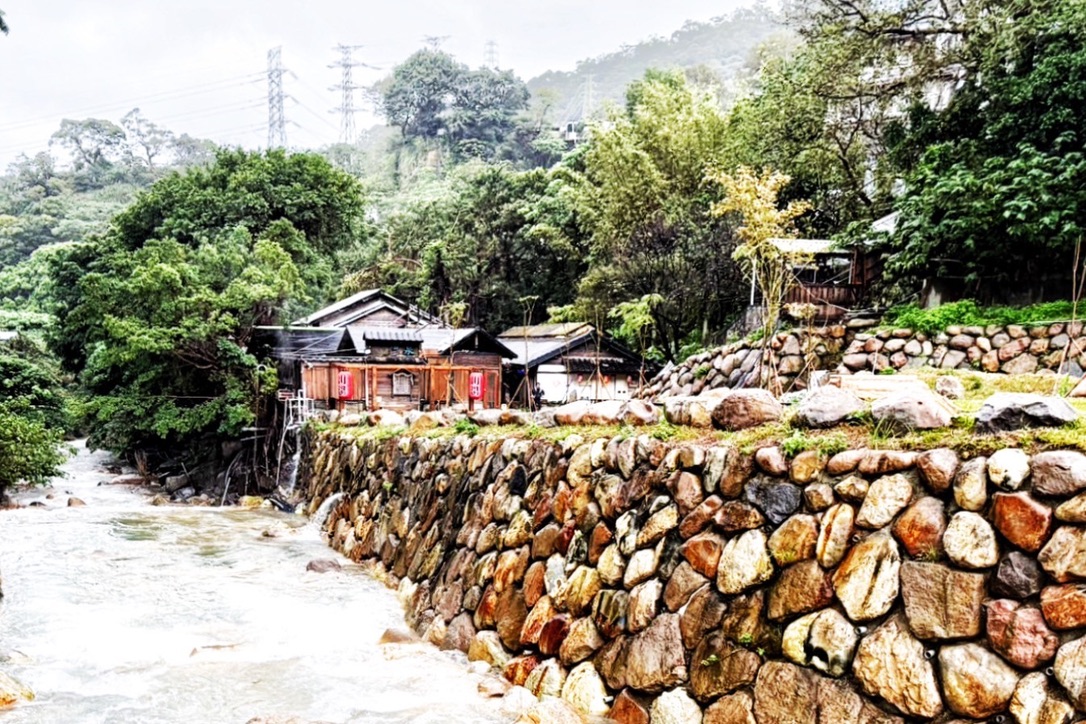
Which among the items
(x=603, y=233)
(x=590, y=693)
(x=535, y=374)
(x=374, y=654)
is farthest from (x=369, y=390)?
(x=590, y=693)

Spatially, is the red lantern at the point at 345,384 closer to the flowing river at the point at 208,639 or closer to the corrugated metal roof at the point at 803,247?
the flowing river at the point at 208,639

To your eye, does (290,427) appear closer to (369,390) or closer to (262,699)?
(369,390)

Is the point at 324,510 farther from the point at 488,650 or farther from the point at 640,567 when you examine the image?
the point at 640,567

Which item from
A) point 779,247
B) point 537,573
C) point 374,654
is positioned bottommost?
point 374,654

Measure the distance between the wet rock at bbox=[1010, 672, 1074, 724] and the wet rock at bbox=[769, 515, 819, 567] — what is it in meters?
1.28

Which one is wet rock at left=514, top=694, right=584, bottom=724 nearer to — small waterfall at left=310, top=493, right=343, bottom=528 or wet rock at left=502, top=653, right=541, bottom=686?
wet rock at left=502, top=653, right=541, bottom=686

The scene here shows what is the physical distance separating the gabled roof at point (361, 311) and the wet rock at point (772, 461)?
25.3m

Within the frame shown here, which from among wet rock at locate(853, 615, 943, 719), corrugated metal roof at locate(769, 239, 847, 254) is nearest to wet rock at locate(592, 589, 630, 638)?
wet rock at locate(853, 615, 943, 719)

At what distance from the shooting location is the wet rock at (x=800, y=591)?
4621 mm

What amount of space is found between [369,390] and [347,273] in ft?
74.9

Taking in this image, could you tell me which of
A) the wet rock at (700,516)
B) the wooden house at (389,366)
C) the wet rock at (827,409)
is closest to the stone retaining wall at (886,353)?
the wooden house at (389,366)

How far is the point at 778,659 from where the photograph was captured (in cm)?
469

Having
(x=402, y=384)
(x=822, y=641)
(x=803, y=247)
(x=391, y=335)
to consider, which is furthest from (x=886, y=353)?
(x=391, y=335)

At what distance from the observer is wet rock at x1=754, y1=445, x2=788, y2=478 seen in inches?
204
